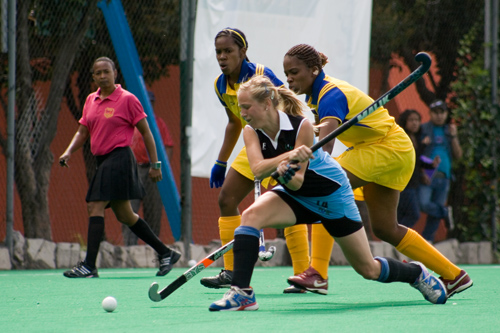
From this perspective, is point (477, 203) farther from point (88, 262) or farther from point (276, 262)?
point (88, 262)

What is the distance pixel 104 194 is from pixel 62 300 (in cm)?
213

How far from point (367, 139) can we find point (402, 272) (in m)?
1.05

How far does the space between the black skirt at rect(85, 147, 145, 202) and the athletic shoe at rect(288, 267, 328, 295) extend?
2.18 metres

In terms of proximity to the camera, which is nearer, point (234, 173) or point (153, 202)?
point (234, 173)

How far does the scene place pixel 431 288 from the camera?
14.4ft

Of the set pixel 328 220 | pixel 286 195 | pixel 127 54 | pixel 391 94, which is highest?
pixel 127 54

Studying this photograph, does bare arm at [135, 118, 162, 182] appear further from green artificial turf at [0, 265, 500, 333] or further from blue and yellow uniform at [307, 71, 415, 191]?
blue and yellow uniform at [307, 71, 415, 191]

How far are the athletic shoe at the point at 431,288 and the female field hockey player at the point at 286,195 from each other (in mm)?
79

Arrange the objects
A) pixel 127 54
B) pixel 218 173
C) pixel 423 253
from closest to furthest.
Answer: pixel 423 253
pixel 218 173
pixel 127 54

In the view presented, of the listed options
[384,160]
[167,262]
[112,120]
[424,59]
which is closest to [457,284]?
[384,160]

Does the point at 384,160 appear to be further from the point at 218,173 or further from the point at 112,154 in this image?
the point at 112,154

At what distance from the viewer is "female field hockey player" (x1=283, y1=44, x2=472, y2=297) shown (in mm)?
4738

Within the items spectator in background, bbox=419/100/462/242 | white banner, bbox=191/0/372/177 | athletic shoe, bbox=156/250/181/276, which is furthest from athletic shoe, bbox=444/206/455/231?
athletic shoe, bbox=156/250/181/276

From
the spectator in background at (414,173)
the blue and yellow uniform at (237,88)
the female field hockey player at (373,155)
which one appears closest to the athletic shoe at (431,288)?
the female field hockey player at (373,155)
